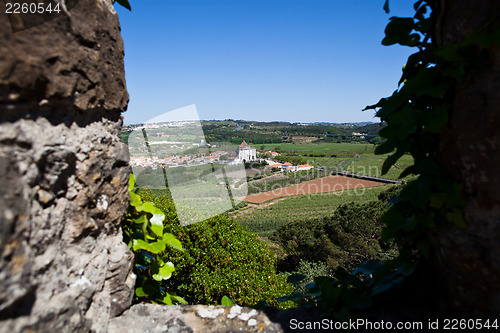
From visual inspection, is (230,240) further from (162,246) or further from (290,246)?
(290,246)

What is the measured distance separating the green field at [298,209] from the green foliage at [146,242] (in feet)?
71.6

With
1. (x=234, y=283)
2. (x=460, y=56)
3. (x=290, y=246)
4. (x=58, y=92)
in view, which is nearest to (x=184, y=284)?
(x=234, y=283)

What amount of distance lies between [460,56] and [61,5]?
138cm

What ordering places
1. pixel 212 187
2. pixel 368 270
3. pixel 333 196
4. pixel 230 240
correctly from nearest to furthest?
pixel 368 270
pixel 230 240
pixel 212 187
pixel 333 196

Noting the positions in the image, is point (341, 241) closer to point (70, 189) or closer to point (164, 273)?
point (164, 273)

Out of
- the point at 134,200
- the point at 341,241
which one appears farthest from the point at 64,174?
the point at 341,241

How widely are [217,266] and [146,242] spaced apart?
156 inches

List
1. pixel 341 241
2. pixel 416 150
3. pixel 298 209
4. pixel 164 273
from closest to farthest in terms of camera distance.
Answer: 1. pixel 416 150
2. pixel 164 273
3. pixel 341 241
4. pixel 298 209

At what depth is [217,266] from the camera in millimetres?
5234

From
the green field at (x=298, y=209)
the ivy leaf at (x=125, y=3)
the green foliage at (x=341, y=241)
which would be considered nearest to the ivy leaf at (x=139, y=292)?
the ivy leaf at (x=125, y=3)

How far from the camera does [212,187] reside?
321 inches

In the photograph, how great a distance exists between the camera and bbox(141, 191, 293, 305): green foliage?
16.2 ft

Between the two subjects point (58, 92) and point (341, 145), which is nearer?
point (58, 92)

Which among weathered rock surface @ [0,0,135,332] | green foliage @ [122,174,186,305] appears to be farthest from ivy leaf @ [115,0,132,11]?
green foliage @ [122,174,186,305]
